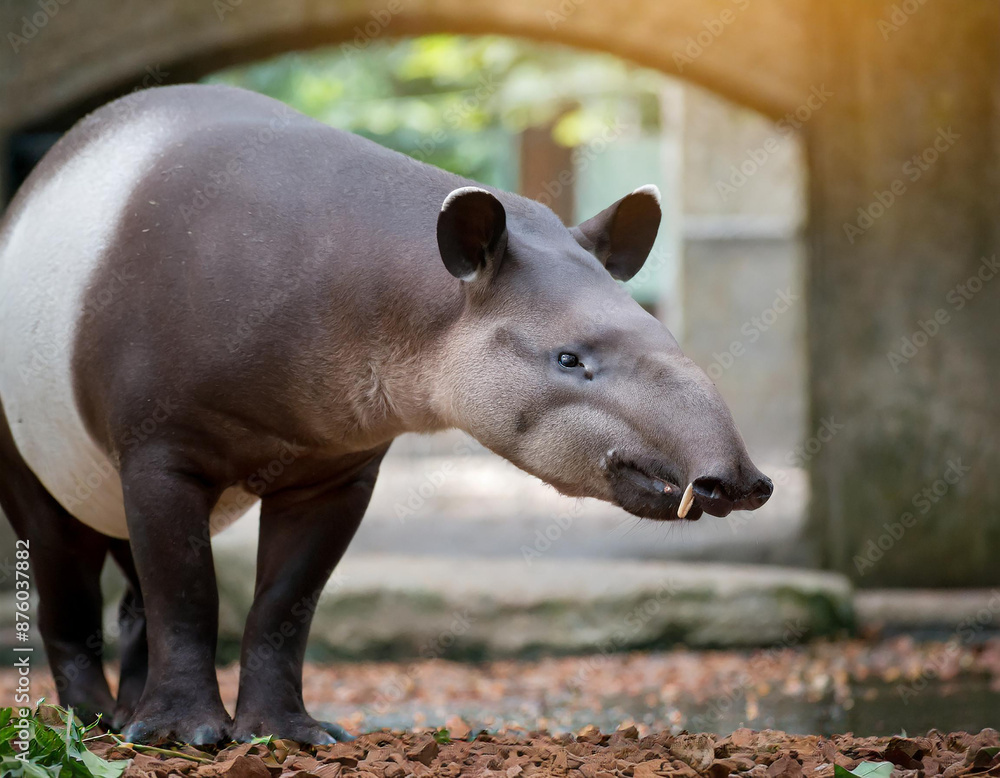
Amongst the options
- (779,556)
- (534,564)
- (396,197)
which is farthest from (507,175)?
(396,197)

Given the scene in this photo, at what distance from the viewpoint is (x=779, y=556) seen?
1052 cm

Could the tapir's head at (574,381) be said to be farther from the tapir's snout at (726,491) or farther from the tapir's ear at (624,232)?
the tapir's ear at (624,232)

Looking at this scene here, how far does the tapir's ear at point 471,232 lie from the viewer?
354cm

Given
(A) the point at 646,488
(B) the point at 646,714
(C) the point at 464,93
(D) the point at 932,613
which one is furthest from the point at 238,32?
(C) the point at 464,93

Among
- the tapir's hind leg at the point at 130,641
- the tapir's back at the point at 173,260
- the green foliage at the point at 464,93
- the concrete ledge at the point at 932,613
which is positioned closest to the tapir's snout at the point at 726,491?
the tapir's back at the point at 173,260

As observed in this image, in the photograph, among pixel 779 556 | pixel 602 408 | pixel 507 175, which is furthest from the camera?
pixel 507 175

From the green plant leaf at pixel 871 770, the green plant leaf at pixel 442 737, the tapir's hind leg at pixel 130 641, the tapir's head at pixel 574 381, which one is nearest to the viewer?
the tapir's head at pixel 574 381

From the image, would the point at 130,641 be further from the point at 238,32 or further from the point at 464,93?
the point at 464,93

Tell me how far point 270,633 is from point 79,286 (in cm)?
125

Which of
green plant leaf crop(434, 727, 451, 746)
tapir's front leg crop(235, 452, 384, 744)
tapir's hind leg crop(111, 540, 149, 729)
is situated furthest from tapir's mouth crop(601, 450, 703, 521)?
tapir's hind leg crop(111, 540, 149, 729)

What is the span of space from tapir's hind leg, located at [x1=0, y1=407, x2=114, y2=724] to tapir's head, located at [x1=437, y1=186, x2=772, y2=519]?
5.54 ft

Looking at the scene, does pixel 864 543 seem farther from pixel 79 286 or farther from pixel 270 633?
pixel 79 286

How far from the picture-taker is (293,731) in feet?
13.2

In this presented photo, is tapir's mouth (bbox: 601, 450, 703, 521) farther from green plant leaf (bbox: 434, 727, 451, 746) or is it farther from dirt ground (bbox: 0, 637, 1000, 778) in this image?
green plant leaf (bbox: 434, 727, 451, 746)
